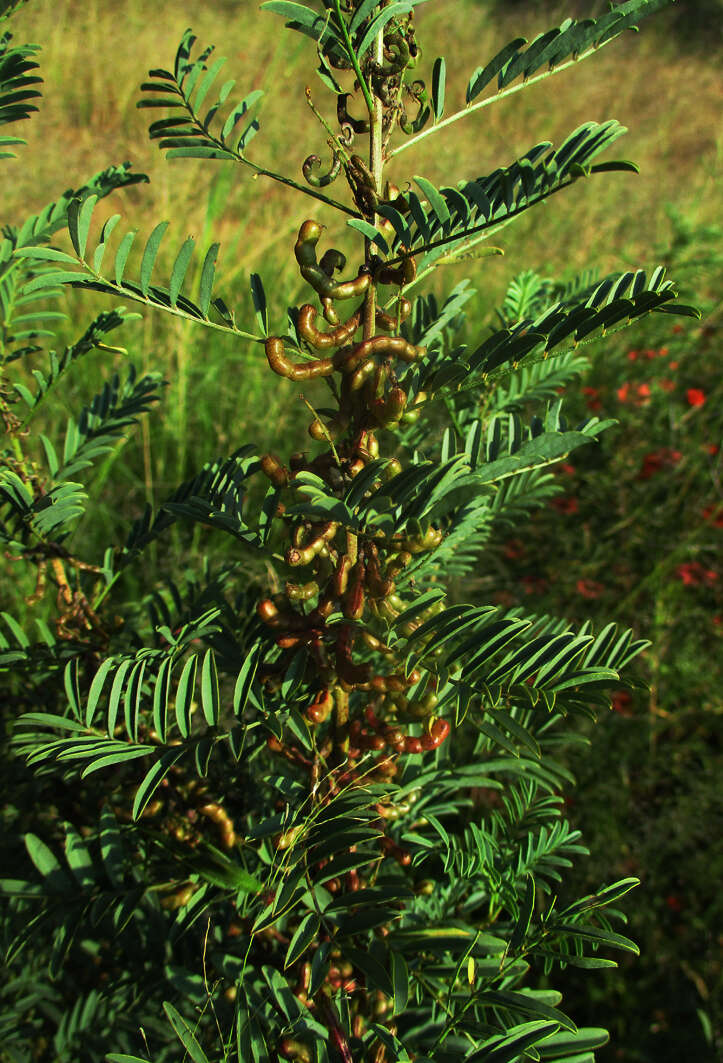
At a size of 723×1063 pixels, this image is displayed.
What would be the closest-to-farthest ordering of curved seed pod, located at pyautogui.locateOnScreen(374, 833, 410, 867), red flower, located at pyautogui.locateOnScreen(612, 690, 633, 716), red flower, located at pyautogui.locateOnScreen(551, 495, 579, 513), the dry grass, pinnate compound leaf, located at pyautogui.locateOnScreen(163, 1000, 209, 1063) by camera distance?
pinnate compound leaf, located at pyautogui.locateOnScreen(163, 1000, 209, 1063) < curved seed pod, located at pyautogui.locateOnScreen(374, 833, 410, 867) < red flower, located at pyautogui.locateOnScreen(612, 690, 633, 716) < red flower, located at pyautogui.locateOnScreen(551, 495, 579, 513) < the dry grass

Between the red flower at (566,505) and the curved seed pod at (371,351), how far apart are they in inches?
60.4

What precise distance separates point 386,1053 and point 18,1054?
17.7 inches

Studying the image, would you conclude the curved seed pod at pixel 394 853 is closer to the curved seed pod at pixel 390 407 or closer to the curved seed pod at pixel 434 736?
the curved seed pod at pixel 434 736

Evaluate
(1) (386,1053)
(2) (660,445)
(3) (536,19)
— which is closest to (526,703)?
(1) (386,1053)

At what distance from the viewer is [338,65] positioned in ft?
1.82

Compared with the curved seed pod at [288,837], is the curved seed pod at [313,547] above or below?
above

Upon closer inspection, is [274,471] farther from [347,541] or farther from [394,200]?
[394,200]

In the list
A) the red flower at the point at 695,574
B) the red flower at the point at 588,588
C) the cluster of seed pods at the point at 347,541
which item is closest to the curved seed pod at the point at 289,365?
the cluster of seed pods at the point at 347,541

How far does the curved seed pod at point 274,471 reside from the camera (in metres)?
0.56

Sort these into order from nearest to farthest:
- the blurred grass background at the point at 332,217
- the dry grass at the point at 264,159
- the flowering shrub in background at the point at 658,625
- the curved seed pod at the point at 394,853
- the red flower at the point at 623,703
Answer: the curved seed pod at the point at 394,853, the flowering shrub in background at the point at 658,625, the blurred grass background at the point at 332,217, the red flower at the point at 623,703, the dry grass at the point at 264,159

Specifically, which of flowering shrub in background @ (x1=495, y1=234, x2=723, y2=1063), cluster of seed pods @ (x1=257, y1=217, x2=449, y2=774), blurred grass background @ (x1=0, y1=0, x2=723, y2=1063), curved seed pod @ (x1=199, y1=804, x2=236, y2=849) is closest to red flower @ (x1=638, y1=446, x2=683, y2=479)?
flowering shrub in background @ (x1=495, y1=234, x2=723, y2=1063)

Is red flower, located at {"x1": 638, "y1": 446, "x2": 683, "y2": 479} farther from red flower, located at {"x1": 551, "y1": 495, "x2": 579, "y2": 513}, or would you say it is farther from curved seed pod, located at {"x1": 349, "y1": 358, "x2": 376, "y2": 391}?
curved seed pod, located at {"x1": 349, "y1": 358, "x2": 376, "y2": 391}

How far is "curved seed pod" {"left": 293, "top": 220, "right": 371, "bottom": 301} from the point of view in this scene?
0.53m

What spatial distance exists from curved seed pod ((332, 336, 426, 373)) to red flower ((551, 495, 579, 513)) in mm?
1535
